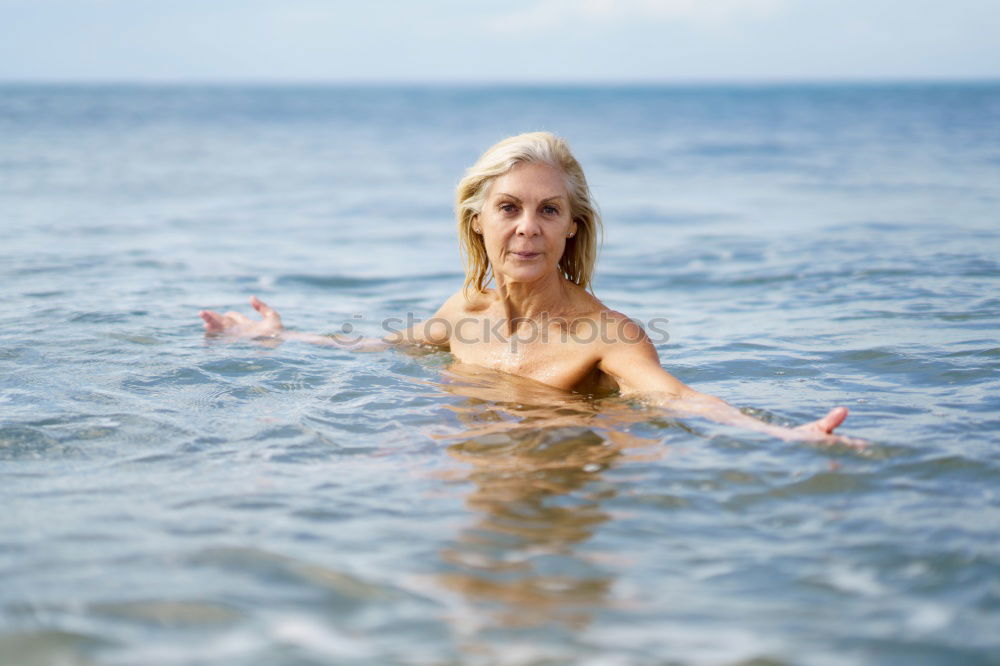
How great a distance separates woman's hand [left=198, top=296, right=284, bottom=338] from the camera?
22.3 ft

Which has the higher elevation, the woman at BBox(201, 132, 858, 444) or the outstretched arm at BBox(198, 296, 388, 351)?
the woman at BBox(201, 132, 858, 444)

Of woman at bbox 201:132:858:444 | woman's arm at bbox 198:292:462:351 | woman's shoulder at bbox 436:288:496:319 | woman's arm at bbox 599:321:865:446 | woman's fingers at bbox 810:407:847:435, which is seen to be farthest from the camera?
woman's arm at bbox 198:292:462:351

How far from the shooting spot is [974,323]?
7426 millimetres

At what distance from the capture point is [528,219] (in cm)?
522

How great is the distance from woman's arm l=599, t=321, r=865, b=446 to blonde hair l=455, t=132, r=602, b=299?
52 cm

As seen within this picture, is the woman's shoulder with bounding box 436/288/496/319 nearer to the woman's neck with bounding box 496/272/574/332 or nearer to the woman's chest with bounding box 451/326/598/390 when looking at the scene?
the woman's chest with bounding box 451/326/598/390

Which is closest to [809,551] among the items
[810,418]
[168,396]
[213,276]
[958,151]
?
[810,418]

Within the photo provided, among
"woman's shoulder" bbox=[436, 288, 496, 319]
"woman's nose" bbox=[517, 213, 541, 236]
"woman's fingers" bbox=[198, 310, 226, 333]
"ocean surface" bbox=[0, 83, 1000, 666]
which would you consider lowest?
"ocean surface" bbox=[0, 83, 1000, 666]

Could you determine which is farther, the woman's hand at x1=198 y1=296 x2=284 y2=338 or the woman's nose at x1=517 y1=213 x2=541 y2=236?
the woman's hand at x1=198 y1=296 x2=284 y2=338

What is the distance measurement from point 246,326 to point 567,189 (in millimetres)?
2742

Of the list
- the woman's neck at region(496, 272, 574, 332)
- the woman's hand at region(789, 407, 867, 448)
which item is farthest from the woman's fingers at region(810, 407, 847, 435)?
A: the woman's neck at region(496, 272, 574, 332)

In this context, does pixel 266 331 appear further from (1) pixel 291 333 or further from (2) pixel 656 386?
(2) pixel 656 386

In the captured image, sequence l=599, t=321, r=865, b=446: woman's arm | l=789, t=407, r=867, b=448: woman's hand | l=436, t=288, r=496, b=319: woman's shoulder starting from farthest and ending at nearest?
l=436, t=288, r=496, b=319: woman's shoulder
l=599, t=321, r=865, b=446: woman's arm
l=789, t=407, r=867, b=448: woman's hand

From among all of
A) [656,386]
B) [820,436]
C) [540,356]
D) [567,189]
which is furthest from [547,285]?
[820,436]
